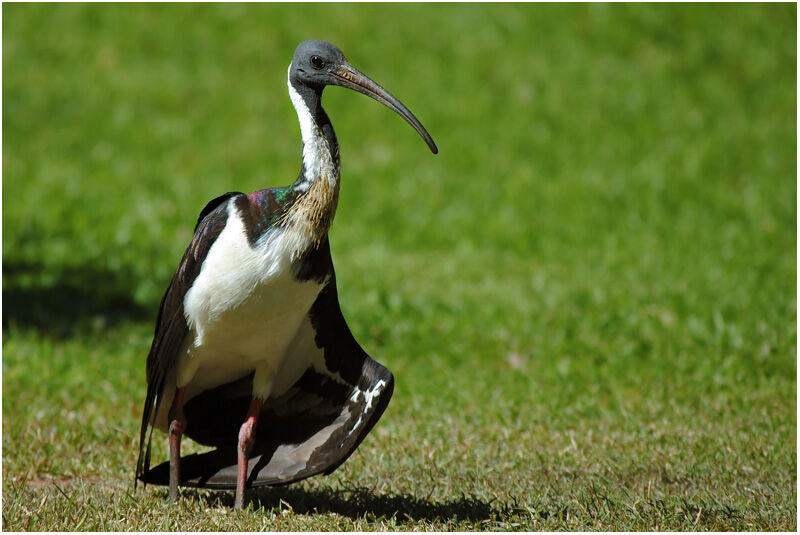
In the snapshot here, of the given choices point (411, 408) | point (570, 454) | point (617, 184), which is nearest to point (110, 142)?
point (617, 184)

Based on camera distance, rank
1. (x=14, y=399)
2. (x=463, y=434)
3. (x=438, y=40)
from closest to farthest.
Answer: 1. (x=463, y=434)
2. (x=14, y=399)
3. (x=438, y=40)

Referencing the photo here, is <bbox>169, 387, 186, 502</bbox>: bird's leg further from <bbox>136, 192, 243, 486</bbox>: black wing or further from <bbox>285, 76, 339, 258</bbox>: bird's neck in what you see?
<bbox>285, 76, 339, 258</bbox>: bird's neck

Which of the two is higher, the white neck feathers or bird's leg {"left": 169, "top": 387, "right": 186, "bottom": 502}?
the white neck feathers

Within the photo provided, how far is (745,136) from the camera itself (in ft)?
35.7

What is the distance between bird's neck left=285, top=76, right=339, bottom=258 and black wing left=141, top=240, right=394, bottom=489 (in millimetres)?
150

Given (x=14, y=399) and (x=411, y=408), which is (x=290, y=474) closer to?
(x=411, y=408)

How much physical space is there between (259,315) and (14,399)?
2631 millimetres

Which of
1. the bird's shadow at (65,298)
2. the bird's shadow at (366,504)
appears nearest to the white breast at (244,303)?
the bird's shadow at (366,504)

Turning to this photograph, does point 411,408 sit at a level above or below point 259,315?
below

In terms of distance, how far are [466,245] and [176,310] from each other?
5.48m

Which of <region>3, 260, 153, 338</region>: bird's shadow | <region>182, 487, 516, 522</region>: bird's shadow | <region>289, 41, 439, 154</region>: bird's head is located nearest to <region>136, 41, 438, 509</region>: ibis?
<region>289, 41, 439, 154</region>: bird's head

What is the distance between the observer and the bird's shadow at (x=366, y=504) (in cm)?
419

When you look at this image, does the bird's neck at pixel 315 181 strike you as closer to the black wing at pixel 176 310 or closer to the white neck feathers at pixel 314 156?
the white neck feathers at pixel 314 156

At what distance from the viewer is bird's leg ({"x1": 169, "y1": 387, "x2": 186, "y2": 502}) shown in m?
4.31
